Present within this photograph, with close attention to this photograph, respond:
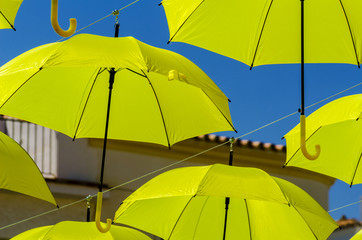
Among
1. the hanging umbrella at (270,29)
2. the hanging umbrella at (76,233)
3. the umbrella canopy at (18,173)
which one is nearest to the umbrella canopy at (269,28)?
the hanging umbrella at (270,29)

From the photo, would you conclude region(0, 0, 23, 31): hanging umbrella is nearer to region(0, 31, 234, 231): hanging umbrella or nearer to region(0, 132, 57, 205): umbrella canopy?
region(0, 31, 234, 231): hanging umbrella

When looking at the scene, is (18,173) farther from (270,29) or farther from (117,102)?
(270,29)

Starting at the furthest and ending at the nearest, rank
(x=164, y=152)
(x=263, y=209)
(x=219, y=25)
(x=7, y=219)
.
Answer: (x=164, y=152)
(x=7, y=219)
(x=263, y=209)
(x=219, y=25)

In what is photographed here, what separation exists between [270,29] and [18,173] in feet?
9.64

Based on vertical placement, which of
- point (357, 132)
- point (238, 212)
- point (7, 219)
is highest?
point (357, 132)

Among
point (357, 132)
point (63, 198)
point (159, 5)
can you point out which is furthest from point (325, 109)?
point (63, 198)

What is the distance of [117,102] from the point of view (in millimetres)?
10523

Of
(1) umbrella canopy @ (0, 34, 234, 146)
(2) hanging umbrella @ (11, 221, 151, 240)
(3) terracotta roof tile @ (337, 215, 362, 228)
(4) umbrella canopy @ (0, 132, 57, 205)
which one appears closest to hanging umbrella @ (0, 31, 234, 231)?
(1) umbrella canopy @ (0, 34, 234, 146)

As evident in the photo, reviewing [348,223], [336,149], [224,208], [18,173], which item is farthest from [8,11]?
[348,223]

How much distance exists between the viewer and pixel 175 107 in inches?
401

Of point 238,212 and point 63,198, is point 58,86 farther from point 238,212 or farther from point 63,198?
point 63,198

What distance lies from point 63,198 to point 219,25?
760 centimetres

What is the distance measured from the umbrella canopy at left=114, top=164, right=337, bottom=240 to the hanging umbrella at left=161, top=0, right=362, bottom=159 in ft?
4.09

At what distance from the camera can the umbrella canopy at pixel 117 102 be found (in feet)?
32.2
